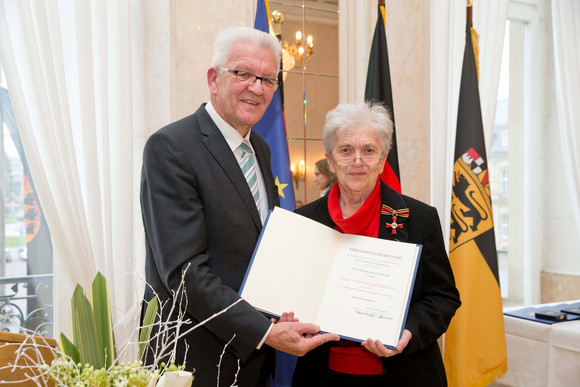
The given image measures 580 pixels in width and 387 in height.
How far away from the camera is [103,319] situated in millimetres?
956

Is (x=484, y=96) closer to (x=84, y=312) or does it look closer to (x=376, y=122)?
(x=376, y=122)

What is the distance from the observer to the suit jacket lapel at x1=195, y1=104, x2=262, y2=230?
184 cm

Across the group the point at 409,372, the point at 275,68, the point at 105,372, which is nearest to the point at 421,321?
the point at 409,372

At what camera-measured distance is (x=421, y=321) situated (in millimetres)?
1883

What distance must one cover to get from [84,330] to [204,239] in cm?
85

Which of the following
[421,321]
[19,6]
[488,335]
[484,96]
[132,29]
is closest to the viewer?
[421,321]

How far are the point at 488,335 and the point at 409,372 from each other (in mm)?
1320

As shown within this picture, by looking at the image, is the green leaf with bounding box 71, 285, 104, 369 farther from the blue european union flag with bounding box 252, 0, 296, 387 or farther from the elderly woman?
the blue european union flag with bounding box 252, 0, 296, 387

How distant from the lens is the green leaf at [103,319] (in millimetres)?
945

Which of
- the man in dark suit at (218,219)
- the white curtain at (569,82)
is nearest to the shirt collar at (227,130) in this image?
the man in dark suit at (218,219)

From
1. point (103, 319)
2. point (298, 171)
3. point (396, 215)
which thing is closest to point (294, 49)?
point (298, 171)

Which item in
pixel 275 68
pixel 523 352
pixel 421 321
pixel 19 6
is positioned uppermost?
pixel 19 6

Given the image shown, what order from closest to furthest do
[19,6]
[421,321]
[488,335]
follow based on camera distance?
[421,321]
[19,6]
[488,335]

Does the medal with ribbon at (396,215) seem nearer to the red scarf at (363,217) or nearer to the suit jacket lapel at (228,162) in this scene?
the red scarf at (363,217)
